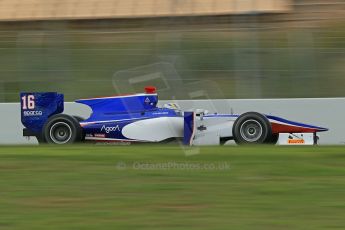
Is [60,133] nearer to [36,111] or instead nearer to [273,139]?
[36,111]

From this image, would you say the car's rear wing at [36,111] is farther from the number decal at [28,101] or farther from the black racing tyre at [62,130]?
the black racing tyre at [62,130]

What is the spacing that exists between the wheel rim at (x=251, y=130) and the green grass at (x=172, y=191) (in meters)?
2.69

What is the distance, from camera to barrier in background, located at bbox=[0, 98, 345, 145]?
11.8 meters

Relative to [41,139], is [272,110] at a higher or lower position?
higher

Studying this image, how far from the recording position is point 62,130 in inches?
412

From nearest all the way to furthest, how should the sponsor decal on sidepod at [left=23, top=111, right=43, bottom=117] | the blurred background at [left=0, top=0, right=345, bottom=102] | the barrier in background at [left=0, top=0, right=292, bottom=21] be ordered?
the sponsor decal on sidepod at [left=23, top=111, right=43, bottom=117] → the blurred background at [left=0, top=0, right=345, bottom=102] → the barrier in background at [left=0, top=0, right=292, bottom=21]

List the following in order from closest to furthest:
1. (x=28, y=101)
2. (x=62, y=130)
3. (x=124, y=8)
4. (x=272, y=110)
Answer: (x=62, y=130)
(x=28, y=101)
(x=272, y=110)
(x=124, y=8)

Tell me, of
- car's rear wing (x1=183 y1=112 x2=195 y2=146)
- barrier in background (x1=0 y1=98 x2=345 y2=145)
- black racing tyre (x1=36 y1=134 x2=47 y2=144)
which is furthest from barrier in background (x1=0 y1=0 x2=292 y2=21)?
car's rear wing (x1=183 y1=112 x2=195 y2=146)

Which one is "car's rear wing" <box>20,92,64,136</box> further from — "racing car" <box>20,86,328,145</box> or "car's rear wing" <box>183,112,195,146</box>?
"car's rear wing" <box>183,112,195,146</box>

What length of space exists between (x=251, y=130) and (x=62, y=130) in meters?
2.96

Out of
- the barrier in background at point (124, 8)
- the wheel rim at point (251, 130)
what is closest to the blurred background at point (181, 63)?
the wheel rim at point (251, 130)

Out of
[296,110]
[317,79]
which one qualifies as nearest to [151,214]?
[296,110]

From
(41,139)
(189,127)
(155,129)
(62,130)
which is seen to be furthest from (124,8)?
(189,127)

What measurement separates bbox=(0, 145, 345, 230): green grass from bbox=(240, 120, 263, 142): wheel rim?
269 cm
